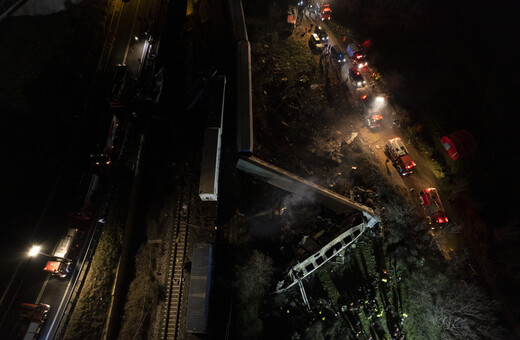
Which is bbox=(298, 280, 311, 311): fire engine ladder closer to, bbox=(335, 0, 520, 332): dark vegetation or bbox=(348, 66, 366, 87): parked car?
bbox=(335, 0, 520, 332): dark vegetation

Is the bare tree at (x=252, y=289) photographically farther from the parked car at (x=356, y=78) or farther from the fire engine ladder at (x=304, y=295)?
the parked car at (x=356, y=78)

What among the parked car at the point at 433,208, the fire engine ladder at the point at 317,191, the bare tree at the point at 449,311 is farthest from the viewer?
the parked car at the point at 433,208

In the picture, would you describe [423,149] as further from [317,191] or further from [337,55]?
[337,55]

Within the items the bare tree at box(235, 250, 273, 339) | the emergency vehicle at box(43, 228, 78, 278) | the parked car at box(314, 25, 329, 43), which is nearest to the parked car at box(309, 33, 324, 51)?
the parked car at box(314, 25, 329, 43)

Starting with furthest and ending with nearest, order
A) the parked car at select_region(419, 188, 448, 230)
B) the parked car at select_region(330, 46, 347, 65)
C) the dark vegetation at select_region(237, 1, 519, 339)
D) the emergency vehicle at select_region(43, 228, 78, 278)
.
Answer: the parked car at select_region(330, 46, 347, 65) → the parked car at select_region(419, 188, 448, 230) → the dark vegetation at select_region(237, 1, 519, 339) → the emergency vehicle at select_region(43, 228, 78, 278)

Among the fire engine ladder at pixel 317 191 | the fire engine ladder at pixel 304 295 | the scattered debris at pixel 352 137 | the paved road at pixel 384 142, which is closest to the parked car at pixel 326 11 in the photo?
the paved road at pixel 384 142

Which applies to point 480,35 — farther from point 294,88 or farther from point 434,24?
Result: point 294,88
